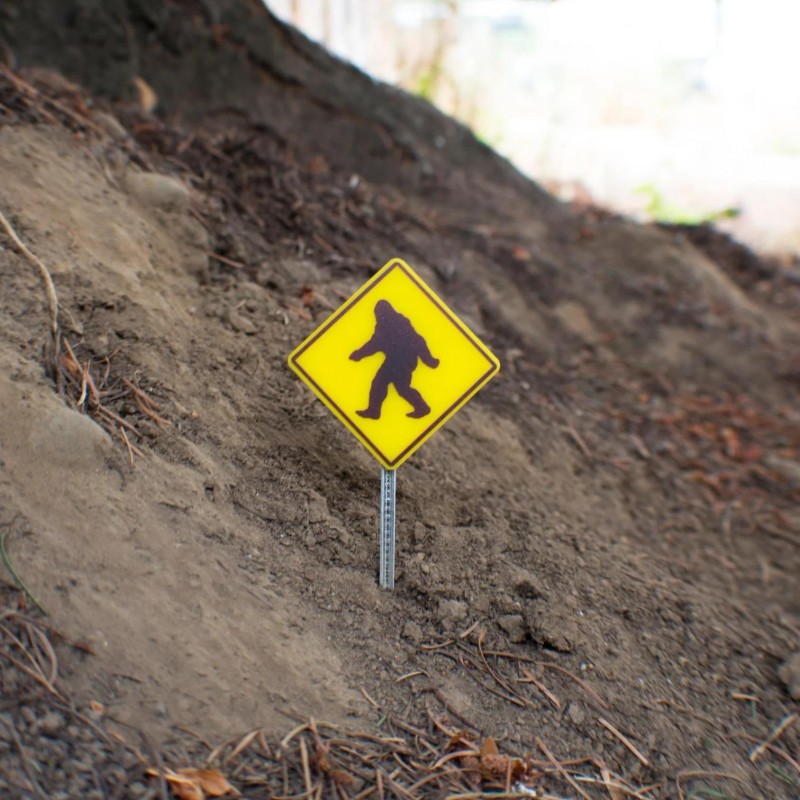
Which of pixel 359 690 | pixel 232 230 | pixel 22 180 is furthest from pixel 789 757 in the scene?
pixel 22 180

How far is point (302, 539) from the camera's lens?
90.4 inches

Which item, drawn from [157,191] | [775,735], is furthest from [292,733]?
[157,191]

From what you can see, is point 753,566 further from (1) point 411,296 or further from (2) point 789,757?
(1) point 411,296

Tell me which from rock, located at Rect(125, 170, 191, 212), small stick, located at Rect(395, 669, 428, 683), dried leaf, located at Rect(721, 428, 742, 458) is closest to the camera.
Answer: small stick, located at Rect(395, 669, 428, 683)

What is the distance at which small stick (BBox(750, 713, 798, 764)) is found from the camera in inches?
88.3

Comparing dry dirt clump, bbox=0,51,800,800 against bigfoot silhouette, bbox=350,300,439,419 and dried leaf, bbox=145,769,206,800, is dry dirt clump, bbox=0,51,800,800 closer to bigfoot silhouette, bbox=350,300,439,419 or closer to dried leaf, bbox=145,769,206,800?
dried leaf, bbox=145,769,206,800

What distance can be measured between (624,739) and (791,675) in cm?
81

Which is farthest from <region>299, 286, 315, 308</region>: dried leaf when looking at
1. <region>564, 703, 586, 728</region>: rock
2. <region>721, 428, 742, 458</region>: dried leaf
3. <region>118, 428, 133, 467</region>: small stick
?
<region>721, 428, 742, 458</region>: dried leaf

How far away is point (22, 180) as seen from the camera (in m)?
2.74

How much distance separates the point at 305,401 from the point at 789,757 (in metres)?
1.71

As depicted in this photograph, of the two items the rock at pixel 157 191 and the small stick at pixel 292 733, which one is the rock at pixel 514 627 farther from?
the rock at pixel 157 191

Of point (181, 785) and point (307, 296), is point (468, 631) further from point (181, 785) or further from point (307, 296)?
point (307, 296)

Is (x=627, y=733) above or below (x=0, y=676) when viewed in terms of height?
above

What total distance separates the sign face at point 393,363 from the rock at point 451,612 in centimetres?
40
